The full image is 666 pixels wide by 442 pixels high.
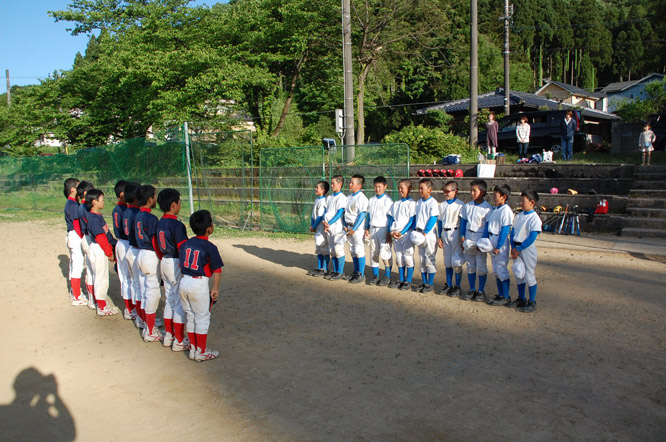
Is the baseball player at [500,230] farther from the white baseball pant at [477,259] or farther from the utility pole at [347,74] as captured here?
the utility pole at [347,74]

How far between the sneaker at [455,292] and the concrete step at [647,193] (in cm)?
746

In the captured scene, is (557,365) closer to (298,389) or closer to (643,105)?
(298,389)

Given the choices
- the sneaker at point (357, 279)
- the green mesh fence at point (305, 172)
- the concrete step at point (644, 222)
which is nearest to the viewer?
the sneaker at point (357, 279)

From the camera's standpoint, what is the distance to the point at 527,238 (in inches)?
270

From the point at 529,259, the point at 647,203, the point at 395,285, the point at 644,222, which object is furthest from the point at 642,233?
the point at 395,285

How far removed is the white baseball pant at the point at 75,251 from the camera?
7.66 metres

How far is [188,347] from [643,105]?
78.3ft

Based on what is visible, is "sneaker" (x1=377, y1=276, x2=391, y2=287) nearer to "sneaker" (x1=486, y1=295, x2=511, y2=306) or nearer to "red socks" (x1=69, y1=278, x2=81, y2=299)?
"sneaker" (x1=486, y1=295, x2=511, y2=306)

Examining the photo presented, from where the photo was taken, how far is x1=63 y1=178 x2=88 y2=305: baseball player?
746cm

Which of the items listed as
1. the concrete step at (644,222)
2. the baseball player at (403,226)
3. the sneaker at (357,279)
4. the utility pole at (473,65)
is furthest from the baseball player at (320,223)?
the utility pole at (473,65)

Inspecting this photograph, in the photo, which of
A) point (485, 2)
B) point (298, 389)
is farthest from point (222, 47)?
point (485, 2)

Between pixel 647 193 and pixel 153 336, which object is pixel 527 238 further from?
pixel 647 193

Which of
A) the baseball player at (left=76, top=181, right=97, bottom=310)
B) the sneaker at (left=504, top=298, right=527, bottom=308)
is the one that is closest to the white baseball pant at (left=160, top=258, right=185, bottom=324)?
the baseball player at (left=76, top=181, right=97, bottom=310)

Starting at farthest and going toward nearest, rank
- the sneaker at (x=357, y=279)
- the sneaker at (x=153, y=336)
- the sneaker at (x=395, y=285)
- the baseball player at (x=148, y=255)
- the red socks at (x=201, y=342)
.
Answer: the sneaker at (x=357, y=279) < the sneaker at (x=395, y=285) < the sneaker at (x=153, y=336) < the baseball player at (x=148, y=255) < the red socks at (x=201, y=342)
